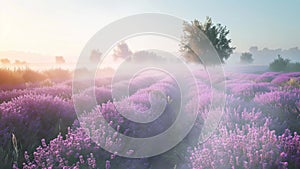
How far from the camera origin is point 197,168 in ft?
9.41

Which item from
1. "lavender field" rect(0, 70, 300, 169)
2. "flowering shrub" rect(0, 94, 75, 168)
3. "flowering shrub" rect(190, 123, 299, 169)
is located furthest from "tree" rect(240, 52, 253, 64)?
"flowering shrub" rect(190, 123, 299, 169)

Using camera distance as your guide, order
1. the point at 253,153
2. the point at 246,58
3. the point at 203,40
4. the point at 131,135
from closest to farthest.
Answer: the point at 253,153 < the point at 131,135 < the point at 203,40 < the point at 246,58

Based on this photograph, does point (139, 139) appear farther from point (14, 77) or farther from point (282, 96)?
point (14, 77)

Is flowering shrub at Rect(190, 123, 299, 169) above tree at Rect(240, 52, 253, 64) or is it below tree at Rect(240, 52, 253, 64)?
below

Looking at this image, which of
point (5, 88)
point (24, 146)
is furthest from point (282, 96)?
point (5, 88)

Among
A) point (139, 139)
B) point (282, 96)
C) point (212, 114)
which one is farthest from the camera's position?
point (282, 96)

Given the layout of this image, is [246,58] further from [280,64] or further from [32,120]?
[32,120]

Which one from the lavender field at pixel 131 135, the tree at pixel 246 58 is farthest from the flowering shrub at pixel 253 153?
the tree at pixel 246 58

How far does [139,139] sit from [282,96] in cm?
401

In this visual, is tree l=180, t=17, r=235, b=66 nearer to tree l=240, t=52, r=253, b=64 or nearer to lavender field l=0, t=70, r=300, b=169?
lavender field l=0, t=70, r=300, b=169

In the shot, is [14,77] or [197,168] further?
[14,77]

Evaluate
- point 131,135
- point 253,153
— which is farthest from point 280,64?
point 253,153

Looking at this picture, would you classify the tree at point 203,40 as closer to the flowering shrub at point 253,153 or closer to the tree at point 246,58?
the flowering shrub at point 253,153

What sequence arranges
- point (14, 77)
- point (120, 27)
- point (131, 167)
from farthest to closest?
1. point (14, 77)
2. point (120, 27)
3. point (131, 167)
